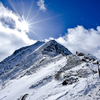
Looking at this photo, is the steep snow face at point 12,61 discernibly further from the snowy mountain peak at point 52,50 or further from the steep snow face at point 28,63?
the snowy mountain peak at point 52,50

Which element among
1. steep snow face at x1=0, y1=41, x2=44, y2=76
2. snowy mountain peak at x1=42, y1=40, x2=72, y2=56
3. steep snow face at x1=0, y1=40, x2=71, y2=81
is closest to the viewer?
steep snow face at x1=0, y1=40, x2=71, y2=81

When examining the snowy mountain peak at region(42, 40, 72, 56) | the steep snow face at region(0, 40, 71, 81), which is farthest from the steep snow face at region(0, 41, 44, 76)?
the snowy mountain peak at region(42, 40, 72, 56)

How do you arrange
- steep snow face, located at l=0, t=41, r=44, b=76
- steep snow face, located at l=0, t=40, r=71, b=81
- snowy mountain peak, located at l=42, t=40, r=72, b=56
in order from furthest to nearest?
snowy mountain peak, located at l=42, t=40, r=72, b=56, steep snow face, located at l=0, t=41, r=44, b=76, steep snow face, located at l=0, t=40, r=71, b=81

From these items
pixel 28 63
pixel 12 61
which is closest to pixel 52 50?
pixel 28 63

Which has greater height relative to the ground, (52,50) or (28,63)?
(52,50)

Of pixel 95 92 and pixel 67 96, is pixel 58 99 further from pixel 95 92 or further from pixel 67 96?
pixel 95 92

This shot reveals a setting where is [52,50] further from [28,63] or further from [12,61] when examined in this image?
[12,61]

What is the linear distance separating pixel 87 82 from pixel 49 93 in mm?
4840

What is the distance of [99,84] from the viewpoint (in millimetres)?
8508

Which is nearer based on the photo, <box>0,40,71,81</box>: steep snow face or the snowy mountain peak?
<box>0,40,71,81</box>: steep snow face

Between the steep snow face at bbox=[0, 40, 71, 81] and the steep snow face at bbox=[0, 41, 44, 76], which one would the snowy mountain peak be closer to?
the steep snow face at bbox=[0, 40, 71, 81]

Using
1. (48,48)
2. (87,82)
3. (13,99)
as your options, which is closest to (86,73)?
(87,82)

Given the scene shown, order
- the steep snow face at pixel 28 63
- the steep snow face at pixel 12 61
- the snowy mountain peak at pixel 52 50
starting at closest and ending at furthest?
the steep snow face at pixel 28 63 < the steep snow face at pixel 12 61 < the snowy mountain peak at pixel 52 50

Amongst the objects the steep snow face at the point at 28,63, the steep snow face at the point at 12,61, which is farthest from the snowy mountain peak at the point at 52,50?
the steep snow face at the point at 12,61
